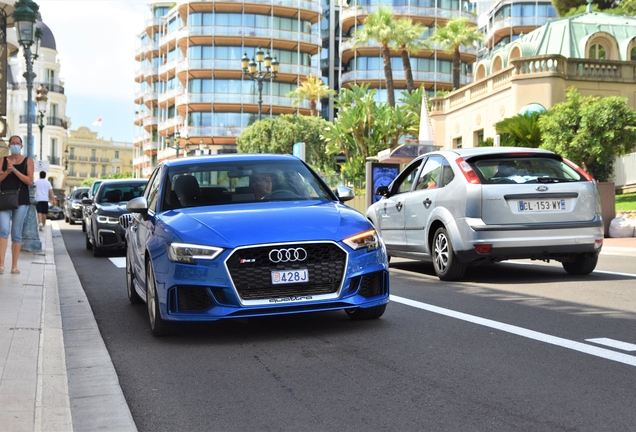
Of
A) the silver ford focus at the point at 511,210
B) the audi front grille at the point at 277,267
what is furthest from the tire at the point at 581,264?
the audi front grille at the point at 277,267

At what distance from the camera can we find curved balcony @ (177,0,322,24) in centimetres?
8106

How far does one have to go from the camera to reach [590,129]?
2409cm

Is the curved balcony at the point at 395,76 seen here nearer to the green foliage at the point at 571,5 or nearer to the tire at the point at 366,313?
the green foliage at the point at 571,5

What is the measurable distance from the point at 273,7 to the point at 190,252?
7786 centimetres

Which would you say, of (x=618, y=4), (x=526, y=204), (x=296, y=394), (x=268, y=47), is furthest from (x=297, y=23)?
(x=296, y=394)

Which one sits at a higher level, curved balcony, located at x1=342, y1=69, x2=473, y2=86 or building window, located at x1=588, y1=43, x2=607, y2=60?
curved balcony, located at x1=342, y1=69, x2=473, y2=86

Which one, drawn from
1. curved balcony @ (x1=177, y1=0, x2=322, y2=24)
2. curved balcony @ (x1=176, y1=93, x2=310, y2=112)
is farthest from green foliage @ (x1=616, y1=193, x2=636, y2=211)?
curved balcony @ (x1=177, y1=0, x2=322, y2=24)

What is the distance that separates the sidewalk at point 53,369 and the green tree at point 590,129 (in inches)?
679

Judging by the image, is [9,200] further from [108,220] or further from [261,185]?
[108,220]

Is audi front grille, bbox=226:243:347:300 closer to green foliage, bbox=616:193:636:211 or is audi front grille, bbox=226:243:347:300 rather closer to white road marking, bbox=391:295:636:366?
white road marking, bbox=391:295:636:366

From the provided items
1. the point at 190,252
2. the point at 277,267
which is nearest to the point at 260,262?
the point at 277,267

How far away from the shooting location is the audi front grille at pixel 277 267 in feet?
22.1

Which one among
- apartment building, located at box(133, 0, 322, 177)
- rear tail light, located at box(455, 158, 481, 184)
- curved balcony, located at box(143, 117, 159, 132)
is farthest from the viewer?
curved balcony, located at box(143, 117, 159, 132)

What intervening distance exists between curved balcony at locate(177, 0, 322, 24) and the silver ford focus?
72475 millimetres
